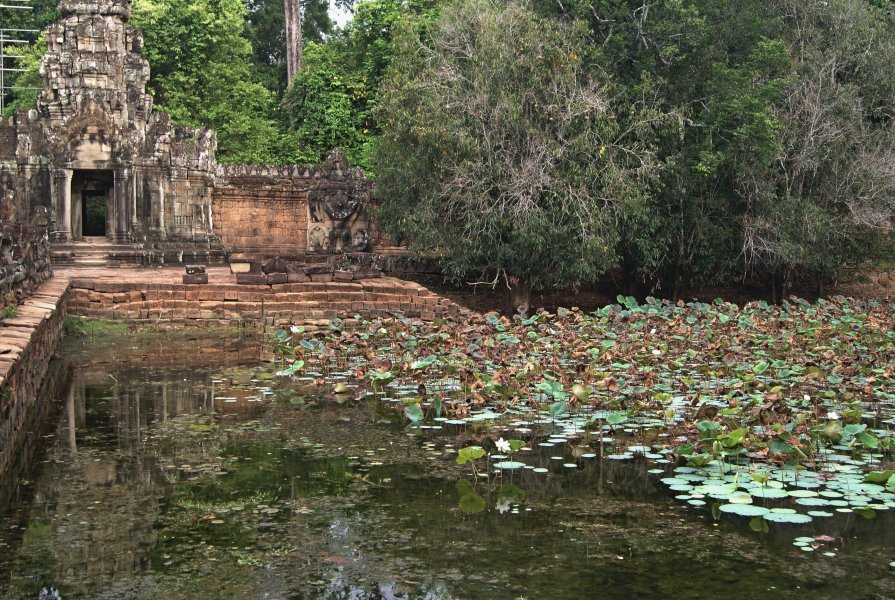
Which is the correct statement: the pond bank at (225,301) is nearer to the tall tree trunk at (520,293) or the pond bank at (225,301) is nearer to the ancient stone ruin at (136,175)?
→ the tall tree trunk at (520,293)

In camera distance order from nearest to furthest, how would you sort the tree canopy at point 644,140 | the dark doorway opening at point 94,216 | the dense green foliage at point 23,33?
the tree canopy at point 644,140 < the dark doorway opening at point 94,216 < the dense green foliage at point 23,33

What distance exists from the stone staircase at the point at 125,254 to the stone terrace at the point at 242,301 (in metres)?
3.54

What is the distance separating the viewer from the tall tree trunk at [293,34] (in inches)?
1305

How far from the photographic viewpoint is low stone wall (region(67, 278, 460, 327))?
1525 centimetres

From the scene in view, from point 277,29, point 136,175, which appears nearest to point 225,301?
point 136,175

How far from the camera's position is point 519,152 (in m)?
16.9

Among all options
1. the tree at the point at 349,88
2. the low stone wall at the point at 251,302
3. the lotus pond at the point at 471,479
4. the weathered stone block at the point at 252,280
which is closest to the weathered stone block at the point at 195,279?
the low stone wall at the point at 251,302

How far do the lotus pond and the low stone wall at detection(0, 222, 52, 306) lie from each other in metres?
1.13

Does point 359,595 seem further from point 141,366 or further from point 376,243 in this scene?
point 376,243

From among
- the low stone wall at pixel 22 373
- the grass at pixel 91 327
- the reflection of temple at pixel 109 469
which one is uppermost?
the low stone wall at pixel 22 373

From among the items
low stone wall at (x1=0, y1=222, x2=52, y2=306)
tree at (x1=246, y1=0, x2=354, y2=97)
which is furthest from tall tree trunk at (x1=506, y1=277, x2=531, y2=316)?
tree at (x1=246, y1=0, x2=354, y2=97)

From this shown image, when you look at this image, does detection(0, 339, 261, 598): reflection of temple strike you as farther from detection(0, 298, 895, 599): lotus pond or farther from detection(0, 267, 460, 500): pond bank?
detection(0, 267, 460, 500): pond bank

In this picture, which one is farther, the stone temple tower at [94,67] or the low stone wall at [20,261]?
the stone temple tower at [94,67]

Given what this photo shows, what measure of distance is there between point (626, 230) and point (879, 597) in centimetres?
1392
